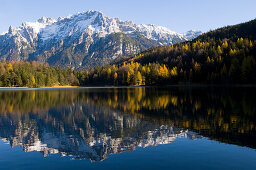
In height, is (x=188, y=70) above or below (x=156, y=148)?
above

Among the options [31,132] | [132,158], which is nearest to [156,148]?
[132,158]

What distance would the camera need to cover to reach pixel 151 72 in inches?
7840

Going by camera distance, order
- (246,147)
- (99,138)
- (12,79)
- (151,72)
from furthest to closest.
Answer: (151,72) < (12,79) < (99,138) < (246,147)

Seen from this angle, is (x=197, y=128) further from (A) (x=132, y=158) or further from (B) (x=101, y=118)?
(B) (x=101, y=118)

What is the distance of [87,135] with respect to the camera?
24.2 metres

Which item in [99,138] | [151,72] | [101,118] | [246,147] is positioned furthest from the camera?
[151,72]

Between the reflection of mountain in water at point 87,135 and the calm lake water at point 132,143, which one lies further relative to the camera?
the reflection of mountain in water at point 87,135

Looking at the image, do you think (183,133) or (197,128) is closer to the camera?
(183,133)

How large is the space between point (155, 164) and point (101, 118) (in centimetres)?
1975

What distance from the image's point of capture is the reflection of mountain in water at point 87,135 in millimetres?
19594

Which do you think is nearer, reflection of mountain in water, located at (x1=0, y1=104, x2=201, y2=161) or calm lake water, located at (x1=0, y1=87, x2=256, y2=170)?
calm lake water, located at (x1=0, y1=87, x2=256, y2=170)

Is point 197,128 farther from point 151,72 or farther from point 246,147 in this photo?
point 151,72

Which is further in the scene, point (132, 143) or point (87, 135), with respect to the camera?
point (87, 135)

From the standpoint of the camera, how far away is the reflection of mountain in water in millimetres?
19594
